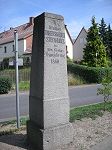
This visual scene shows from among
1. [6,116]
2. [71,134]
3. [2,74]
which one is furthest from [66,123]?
[2,74]

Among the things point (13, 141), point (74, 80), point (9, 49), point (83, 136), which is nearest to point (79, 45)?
point (9, 49)

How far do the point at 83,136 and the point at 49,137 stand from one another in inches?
47.6

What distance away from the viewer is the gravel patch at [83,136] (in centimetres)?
630

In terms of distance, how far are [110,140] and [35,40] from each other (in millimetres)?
2961

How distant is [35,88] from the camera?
253 inches

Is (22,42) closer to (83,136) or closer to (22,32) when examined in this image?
(22,32)

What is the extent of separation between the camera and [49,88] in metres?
6.23

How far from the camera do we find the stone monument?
6.16m

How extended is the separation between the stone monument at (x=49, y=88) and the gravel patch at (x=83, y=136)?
253 millimetres

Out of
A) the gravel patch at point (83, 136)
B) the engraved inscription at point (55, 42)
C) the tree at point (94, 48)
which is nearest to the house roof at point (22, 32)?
the tree at point (94, 48)

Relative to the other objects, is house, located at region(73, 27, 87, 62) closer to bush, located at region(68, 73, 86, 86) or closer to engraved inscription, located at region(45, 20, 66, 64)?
bush, located at region(68, 73, 86, 86)

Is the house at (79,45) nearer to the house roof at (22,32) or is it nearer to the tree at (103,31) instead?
the tree at (103,31)

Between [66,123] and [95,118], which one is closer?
[66,123]

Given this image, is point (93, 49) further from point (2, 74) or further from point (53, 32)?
point (53, 32)
